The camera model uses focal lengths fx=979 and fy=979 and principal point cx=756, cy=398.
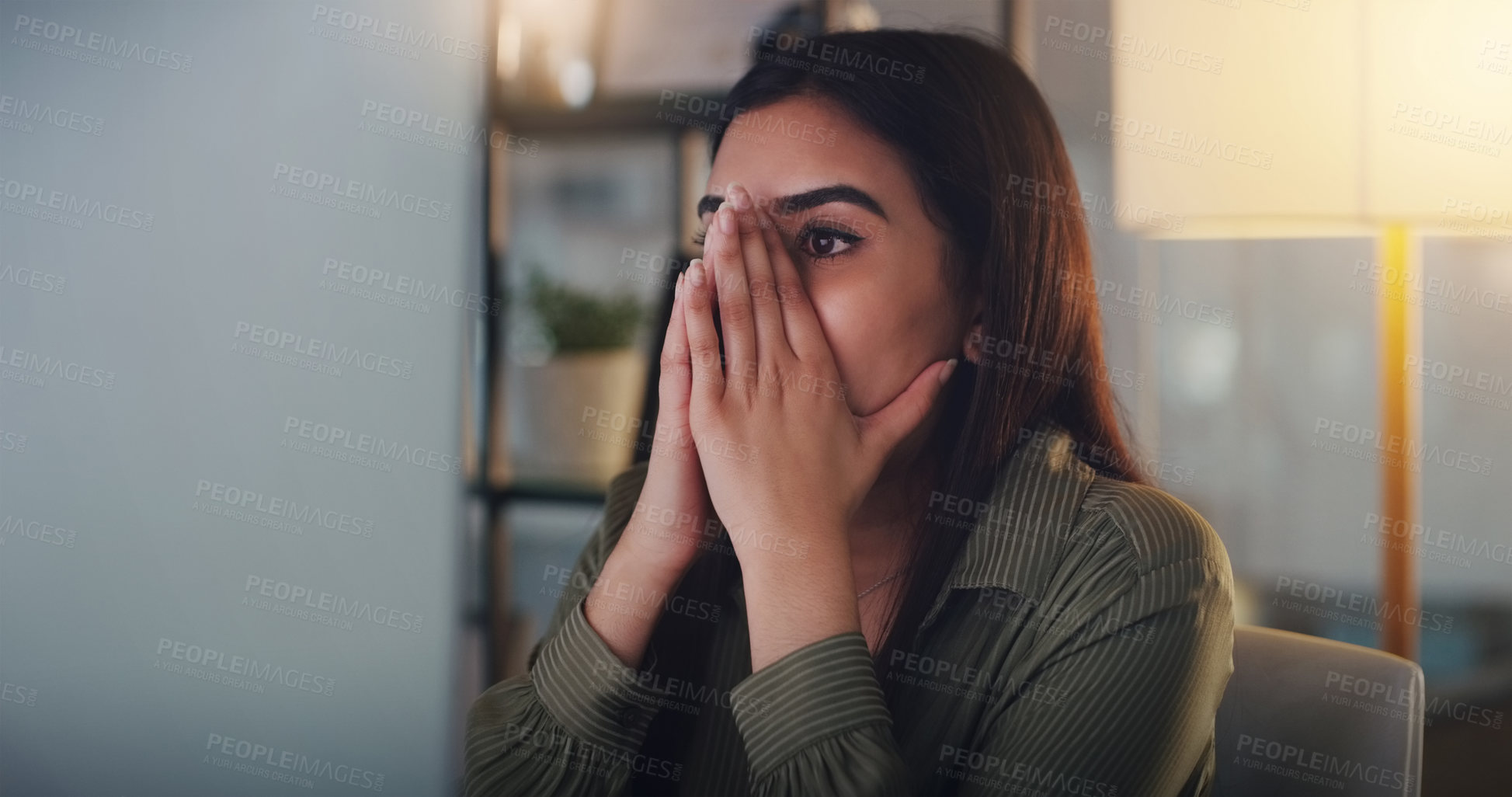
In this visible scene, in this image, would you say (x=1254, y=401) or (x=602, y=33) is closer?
(x=1254, y=401)

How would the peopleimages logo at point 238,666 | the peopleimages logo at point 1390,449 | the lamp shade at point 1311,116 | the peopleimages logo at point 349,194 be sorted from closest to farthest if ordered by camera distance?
1. the lamp shade at point 1311,116
2. the peopleimages logo at point 1390,449
3. the peopleimages logo at point 238,666
4. the peopleimages logo at point 349,194

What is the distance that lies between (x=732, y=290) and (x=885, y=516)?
312 mm

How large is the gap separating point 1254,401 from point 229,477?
1672 millimetres

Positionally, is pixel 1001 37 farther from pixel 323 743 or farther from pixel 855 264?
pixel 323 743

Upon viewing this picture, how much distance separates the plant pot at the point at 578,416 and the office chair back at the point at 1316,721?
1024mm

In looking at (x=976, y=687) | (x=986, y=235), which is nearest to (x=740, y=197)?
(x=986, y=235)

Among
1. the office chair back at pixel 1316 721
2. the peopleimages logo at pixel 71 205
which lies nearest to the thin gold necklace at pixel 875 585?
the office chair back at pixel 1316 721

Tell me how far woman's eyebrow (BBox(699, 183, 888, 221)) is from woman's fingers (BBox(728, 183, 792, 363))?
5cm

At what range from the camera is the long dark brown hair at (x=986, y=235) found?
96 cm

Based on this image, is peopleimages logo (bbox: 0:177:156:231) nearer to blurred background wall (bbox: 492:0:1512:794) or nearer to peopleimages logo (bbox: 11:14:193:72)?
peopleimages logo (bbox: 11:14:193:72)

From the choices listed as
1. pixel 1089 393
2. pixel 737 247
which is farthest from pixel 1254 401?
pixel 737 247

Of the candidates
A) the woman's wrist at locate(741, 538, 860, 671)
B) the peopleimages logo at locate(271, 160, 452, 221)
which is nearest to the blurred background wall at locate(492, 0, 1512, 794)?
the peopleimages logo at locate(271, 160, 452, 221)

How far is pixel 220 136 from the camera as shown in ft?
5.44

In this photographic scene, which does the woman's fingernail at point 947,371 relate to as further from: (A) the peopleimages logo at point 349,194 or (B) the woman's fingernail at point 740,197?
(A) the peopleimages logo at point 349,194
